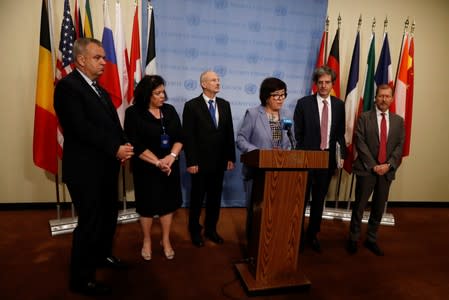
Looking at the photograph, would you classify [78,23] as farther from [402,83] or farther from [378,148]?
[402,83]

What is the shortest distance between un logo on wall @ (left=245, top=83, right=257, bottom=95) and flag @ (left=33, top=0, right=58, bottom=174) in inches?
83.7

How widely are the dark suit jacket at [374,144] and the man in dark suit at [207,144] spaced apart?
44.1 inches

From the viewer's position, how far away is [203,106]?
8.21 ft

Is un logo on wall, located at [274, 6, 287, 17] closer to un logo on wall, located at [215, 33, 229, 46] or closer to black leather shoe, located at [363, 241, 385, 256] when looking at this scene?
un logo on wall, located at [215, 33, 229, 46]

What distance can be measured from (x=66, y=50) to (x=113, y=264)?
1998 mm

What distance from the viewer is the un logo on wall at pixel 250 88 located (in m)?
3.70

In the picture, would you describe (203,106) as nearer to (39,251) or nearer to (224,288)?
(224,288)

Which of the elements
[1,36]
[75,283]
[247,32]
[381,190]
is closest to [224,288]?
[75,283]

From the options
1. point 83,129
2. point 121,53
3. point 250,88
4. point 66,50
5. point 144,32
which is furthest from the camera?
point 250,88

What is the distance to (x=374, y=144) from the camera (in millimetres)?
2523

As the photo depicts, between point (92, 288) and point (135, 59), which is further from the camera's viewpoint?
point (135, 59)

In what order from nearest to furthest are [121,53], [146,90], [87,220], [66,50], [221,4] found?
[87,220] → [146,90] → [66,50] → [121,53] → [221,4]

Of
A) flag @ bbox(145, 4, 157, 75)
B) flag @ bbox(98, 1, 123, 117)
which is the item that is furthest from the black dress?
flag @ bbox(145, 4, 157, 75)

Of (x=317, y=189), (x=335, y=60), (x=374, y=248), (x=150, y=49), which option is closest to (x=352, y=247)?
(x=374, y=248)
